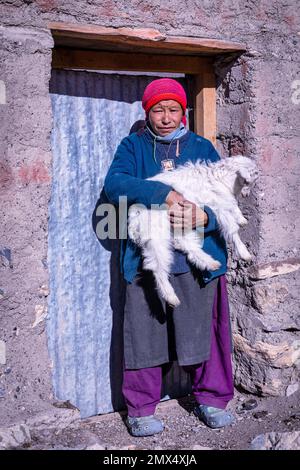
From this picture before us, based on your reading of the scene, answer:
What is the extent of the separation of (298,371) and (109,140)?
77.6 inches

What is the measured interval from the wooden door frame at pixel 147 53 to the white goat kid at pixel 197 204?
62 cm

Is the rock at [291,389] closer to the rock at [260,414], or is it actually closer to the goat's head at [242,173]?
the rock at [260,414]

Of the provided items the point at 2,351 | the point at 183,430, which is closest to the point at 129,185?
the point at 2,351

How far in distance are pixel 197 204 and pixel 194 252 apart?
27 cm

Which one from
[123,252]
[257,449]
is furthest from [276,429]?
[123,252]

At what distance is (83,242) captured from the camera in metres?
3.78

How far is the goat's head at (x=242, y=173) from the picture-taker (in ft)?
11.0

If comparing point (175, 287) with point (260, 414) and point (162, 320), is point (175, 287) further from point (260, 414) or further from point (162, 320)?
point (260, 414)

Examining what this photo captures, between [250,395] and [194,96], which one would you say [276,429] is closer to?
[250,395]

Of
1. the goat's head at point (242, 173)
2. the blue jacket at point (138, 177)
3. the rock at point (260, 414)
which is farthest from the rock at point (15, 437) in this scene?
the goat's head at point (242, 173)

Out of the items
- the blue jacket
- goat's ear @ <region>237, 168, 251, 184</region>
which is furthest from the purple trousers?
goat's ear @ <region>237, 168, 251, 184</region>

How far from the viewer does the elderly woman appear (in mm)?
3332

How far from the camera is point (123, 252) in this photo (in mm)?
3504

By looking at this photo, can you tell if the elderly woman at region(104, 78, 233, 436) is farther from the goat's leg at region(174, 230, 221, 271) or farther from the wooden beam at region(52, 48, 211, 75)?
the wooden beam at region(52, 48, 211, 75)
